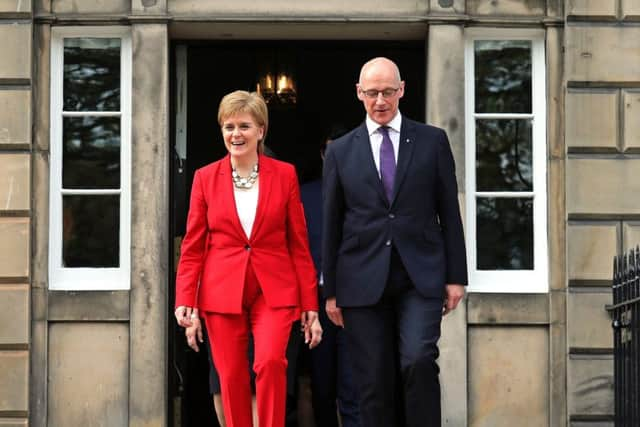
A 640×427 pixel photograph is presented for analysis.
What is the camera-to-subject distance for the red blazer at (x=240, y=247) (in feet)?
30.3

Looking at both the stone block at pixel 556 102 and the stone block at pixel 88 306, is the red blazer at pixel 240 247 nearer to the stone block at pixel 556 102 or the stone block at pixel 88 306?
the stone block at pixel 88 306

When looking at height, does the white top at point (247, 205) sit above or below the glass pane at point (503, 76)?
below

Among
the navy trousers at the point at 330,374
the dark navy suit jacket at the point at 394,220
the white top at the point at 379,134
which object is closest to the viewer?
the dark navy suit jacket at the point at 394,220

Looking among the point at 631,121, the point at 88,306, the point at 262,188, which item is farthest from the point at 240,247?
the point at 631,121

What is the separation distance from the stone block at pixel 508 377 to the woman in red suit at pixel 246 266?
9.60 ft

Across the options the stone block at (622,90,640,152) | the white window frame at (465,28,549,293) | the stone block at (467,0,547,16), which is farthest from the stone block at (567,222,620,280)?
the stone block at (467,0,547,16)

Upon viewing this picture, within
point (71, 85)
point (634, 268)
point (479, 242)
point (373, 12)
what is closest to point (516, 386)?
point (479, 242)

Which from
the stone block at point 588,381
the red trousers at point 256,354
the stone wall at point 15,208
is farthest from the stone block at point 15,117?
the stone block at point 588,381

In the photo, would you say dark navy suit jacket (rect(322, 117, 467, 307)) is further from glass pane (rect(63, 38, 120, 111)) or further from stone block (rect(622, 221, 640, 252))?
glass pane (rect(63, 38, 120, 111))

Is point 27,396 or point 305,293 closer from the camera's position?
point 305,293

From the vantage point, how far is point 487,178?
12.4 meters

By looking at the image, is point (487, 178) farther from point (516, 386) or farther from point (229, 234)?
point (229, 234)

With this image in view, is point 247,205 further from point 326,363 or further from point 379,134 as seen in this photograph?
point 326,363

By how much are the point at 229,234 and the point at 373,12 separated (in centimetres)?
337
